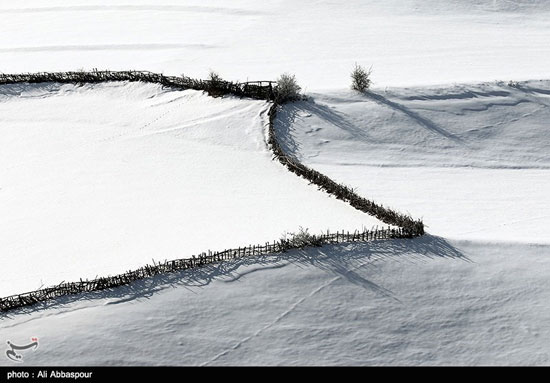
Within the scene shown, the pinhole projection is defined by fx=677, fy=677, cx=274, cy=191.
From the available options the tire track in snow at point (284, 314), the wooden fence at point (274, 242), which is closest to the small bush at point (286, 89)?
the wooden fence at point (274, 242)

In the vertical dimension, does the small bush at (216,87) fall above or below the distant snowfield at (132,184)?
above

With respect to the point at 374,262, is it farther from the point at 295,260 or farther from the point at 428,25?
the point at 428,25

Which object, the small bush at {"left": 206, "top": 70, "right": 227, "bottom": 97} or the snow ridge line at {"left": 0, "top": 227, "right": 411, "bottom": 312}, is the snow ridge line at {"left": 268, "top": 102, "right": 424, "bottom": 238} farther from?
the small bush at {"left": 206, "top": 70, "right": 227, "bottom": 97}

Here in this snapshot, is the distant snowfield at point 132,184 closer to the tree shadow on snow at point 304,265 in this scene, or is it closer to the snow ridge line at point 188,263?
the snow ridge line at point 188,263

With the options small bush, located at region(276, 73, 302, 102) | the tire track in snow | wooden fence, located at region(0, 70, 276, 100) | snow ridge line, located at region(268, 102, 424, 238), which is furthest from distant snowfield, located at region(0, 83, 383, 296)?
the tire track in snow

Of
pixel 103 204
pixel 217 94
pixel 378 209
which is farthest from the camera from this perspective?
pixel 217 94

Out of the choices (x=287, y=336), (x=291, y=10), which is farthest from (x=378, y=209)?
(x=291, y=10)
